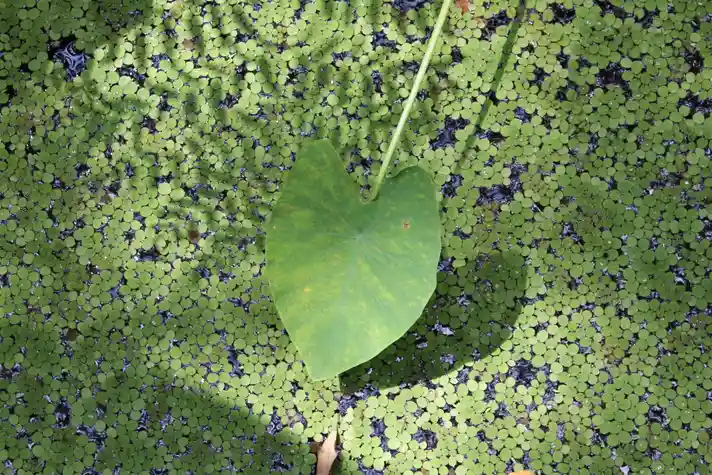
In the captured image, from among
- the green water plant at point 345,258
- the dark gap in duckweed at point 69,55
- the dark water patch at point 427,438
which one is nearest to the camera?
the green water plant at point 345,258

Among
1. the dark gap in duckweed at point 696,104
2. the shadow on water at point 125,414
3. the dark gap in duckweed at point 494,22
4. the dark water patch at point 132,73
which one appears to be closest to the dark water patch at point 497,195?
→ the dark gap in duckweed at point 494,22

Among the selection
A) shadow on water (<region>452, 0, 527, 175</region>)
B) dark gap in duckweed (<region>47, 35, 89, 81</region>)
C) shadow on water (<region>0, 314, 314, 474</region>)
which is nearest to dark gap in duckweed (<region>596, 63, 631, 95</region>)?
shadow on water (<region>452, 0, 527, 175</region>)

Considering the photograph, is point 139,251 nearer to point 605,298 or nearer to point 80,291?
point 80,291

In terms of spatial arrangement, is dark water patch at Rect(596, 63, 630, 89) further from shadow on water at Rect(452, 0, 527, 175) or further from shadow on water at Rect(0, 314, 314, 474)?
shadow on water at Rect(0, 314, 314, 474)

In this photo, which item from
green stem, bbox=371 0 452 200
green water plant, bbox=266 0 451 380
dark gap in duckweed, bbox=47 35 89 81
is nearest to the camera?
green water plant, bbox=266 0 451 380

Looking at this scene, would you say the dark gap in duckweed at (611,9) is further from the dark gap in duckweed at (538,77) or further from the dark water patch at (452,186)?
the dark water patch at (452,186)

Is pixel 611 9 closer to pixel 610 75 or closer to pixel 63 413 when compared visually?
pixel 610 75

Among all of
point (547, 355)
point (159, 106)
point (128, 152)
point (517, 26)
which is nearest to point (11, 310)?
point (128, 152)
